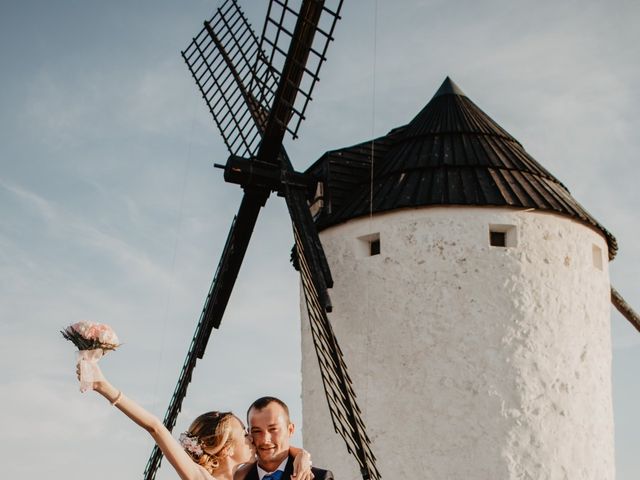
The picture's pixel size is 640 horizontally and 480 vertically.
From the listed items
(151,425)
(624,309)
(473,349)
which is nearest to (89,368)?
(151,425)

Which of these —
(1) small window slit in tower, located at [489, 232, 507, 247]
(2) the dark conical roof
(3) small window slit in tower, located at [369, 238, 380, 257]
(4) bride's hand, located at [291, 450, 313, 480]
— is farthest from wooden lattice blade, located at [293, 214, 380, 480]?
(4) bride's hand, located at [291, 450, 313, 480]

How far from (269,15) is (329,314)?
3.02m

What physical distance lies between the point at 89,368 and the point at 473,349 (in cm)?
551

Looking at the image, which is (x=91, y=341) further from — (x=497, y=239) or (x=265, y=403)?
(x=497, y=239)

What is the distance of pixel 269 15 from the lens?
339 inches

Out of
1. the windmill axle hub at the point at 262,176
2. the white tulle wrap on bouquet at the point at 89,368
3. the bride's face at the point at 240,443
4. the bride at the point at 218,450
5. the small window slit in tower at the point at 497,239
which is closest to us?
the white tulle wrap on bouquet at the point at 89,368

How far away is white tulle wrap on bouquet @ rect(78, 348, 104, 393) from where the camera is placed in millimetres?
2355

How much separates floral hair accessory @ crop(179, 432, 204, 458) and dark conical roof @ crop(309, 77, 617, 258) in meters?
5.40

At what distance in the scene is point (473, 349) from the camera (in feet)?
24.6

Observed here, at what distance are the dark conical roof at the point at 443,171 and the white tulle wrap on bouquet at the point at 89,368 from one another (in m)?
5.76

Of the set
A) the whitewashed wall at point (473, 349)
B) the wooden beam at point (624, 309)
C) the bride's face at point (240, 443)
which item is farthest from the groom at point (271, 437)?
the wooden beam at point (624, 309)

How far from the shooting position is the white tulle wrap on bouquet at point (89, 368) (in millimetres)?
2355

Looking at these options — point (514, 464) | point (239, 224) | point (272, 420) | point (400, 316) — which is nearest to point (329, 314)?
point (400, 316)

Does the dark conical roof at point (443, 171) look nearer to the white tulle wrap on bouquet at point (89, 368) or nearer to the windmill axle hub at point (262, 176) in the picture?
the windmill axle hub at point (262, 176)
